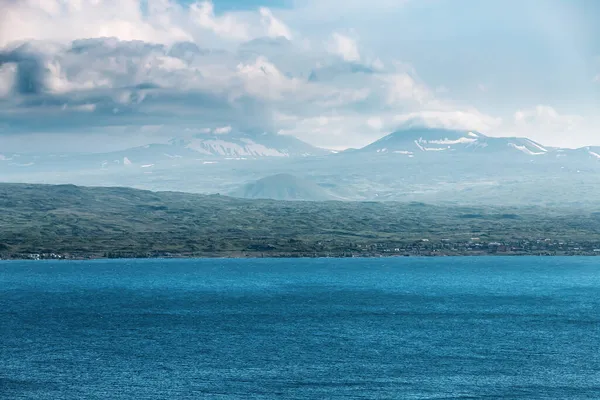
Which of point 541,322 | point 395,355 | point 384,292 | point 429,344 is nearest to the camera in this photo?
point 395,355

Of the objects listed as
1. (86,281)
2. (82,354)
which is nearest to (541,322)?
(82,354)

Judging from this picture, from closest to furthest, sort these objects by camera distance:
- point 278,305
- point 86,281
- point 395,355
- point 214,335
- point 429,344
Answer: point 395,355, point 429,344, point 214,335, point 278,305, point 86,281

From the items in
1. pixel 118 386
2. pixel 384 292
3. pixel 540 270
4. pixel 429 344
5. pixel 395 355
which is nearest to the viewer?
pixel 118 386

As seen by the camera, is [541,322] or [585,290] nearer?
[541,322]

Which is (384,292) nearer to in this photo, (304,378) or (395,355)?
(395,355)

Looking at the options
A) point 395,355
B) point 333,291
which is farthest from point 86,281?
point 395,355

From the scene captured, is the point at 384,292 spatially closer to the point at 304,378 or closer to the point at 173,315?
the point at 173,315

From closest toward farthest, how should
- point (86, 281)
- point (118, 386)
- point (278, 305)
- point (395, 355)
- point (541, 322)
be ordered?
point (118, 386) → point (395, 355) → point (541, 322) → point (278, 305) → point (86, 281)
